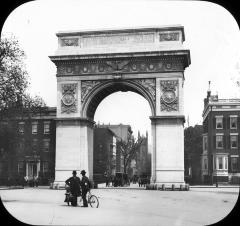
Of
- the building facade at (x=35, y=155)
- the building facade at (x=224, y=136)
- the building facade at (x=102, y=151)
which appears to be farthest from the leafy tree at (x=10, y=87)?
the building facade at (x=102, y=151)

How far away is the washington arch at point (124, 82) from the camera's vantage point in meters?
31.9

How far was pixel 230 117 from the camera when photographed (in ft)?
180

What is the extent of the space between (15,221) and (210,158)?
49398 mm

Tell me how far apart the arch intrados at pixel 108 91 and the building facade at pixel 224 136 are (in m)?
23.5

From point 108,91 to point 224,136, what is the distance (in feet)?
81.9

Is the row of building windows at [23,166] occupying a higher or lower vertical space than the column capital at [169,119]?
lower

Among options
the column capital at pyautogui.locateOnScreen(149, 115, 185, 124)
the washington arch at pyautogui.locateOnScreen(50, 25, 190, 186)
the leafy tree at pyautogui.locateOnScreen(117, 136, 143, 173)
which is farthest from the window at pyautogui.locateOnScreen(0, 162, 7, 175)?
the column capital at pyautogui.locateOnScreen(149, 115, 185, 124)

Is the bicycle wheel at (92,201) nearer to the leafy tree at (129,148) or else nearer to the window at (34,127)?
the leafy tree at (129,148)

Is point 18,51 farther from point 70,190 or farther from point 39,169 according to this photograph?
point 39,169

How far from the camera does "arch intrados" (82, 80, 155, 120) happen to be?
107ft

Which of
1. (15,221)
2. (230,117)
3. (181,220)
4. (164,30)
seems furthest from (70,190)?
(230,117)

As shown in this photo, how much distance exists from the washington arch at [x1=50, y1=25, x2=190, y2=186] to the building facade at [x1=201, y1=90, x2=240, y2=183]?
2307cm

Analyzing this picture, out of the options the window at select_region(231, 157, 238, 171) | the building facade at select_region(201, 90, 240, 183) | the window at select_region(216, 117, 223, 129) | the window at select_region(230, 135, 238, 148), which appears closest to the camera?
the building facade at select_region(201, 90, 240, 183)

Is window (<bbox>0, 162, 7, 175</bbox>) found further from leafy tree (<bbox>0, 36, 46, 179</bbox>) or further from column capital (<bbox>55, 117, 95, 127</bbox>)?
column capital (<bbox>55, 117, 95, 127</bbox>)
